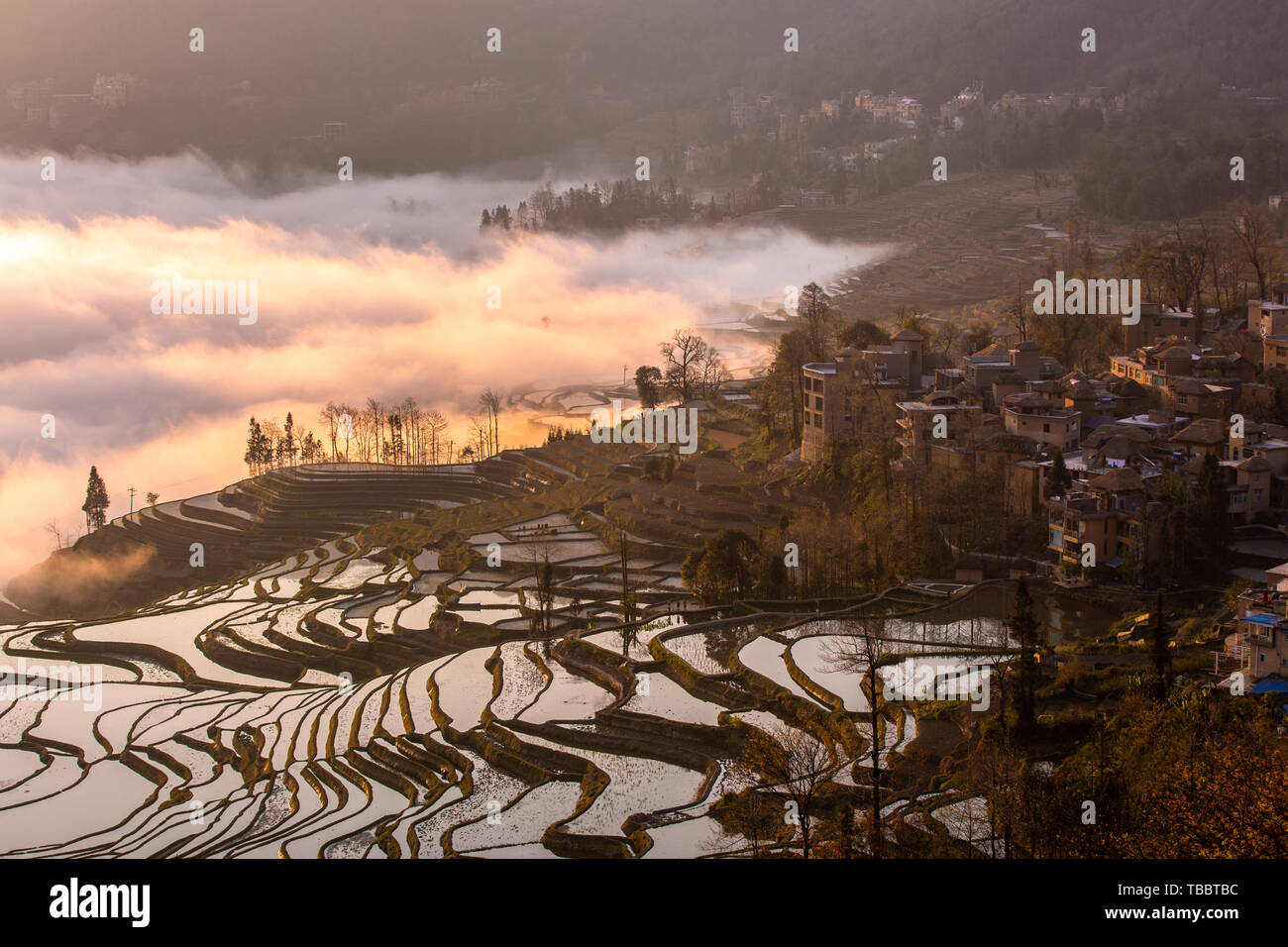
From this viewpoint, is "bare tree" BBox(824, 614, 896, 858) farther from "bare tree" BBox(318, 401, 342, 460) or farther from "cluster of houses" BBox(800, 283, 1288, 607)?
"bare tree" BBox(318, 401, 342, 460)

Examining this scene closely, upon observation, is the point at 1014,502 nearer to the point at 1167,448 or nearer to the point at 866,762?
the point at 1167,448

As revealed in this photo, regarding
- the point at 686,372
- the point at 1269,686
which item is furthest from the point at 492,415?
the point at 1269,686

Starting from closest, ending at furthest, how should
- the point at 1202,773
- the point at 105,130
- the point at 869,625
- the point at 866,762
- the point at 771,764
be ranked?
the point at 1202,773 → the point at 771,764 → the point at 866,762 → the point at 869,625 → the point at 105,130

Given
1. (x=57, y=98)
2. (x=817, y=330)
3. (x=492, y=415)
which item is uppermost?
(x=57, y=98)

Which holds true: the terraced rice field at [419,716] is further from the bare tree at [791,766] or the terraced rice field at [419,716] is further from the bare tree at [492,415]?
the bare tree at [492,415]

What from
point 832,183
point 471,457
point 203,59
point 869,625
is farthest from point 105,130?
point 869,625

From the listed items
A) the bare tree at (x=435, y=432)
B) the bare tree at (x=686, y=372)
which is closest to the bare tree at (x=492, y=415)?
the bare tree at (x=435, y=432)

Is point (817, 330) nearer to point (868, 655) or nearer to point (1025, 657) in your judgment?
point (1025, 657)
